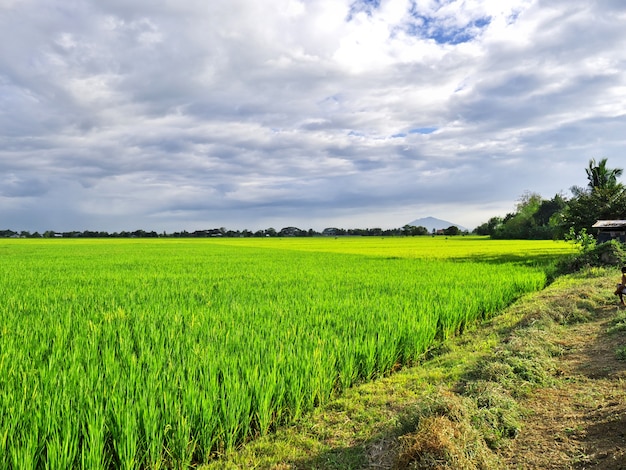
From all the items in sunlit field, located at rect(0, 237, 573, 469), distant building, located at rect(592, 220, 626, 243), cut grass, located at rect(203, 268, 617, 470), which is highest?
distant building, located at rect(592, 220, 626, 243)

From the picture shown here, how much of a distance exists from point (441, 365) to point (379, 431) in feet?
7.61

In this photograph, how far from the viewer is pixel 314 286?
11.4 meters

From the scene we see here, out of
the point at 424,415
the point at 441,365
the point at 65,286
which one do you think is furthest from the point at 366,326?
the point at 65,286

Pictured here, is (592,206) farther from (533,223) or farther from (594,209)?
(533,223)

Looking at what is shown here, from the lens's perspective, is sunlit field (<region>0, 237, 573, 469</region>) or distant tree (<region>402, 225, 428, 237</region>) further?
distant tree (<region>402, 225, 428, 237</region>)

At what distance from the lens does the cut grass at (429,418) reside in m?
3.03

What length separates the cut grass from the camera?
3.03 m

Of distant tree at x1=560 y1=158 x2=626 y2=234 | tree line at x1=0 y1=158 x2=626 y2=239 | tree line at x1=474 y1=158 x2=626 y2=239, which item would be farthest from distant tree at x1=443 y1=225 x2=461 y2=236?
distant tree at x1=560 y1=158 x2=626 y2=234

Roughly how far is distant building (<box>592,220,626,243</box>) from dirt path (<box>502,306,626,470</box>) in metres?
17.0

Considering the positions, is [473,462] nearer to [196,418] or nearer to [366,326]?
Answer: [196,418]

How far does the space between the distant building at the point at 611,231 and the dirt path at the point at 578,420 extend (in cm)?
1703

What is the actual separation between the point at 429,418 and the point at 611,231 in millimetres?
21653

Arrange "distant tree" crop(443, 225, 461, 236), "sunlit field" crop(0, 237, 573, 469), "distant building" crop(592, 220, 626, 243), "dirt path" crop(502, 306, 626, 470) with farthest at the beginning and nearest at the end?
"distant tree" crop(443, 225, 461, 236)
"distant building" crop(592, 220, 626, 243)
"dirt path" crop(502, 306, 626, 470)
"sunlit field" crop(0, 237, 573, 469)

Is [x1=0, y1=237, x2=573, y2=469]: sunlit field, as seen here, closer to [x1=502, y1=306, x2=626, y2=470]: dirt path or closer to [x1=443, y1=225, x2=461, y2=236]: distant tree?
[x1=502, y1=306, x2=626, y2=470]: dirt path
